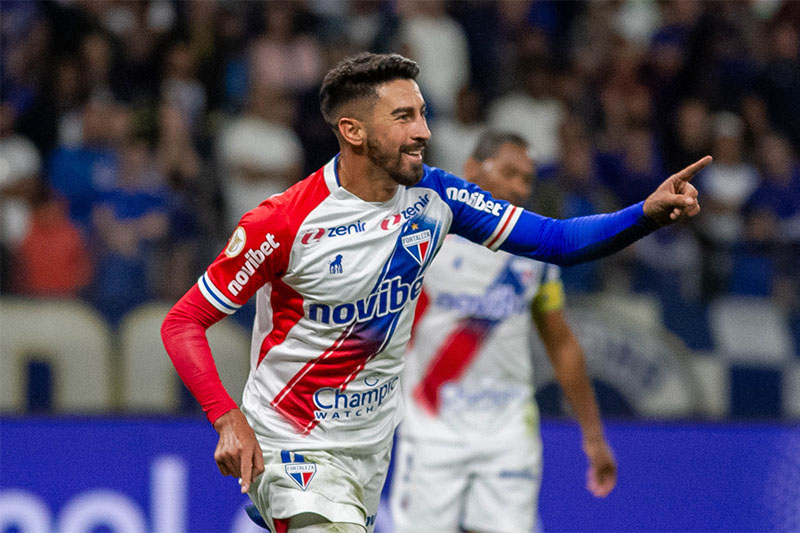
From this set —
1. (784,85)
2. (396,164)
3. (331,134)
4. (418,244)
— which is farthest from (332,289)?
(784,85)

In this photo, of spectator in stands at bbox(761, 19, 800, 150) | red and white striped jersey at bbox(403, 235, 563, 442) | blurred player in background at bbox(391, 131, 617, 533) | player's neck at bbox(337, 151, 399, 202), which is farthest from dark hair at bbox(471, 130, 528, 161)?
spectator in stands at bbox(761, 19, 800, 150)

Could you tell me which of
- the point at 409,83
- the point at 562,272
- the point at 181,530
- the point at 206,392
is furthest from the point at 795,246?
the point at 206,392

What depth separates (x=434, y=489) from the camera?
195 inches

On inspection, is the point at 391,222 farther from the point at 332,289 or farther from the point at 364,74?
the point at 364,74

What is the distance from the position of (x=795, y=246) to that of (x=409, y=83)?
5.08m

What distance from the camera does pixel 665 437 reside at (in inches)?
256

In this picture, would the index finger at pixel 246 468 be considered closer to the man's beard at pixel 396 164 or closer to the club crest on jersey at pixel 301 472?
the club crest on jersey at pixel 301 472

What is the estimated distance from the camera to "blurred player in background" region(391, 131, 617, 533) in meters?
4.91

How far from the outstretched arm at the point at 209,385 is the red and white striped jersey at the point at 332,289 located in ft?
0.24

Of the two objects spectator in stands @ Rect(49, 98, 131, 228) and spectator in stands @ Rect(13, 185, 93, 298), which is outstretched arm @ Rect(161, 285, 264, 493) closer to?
spectator in stands @ Rect(13, 185, 93, 298)

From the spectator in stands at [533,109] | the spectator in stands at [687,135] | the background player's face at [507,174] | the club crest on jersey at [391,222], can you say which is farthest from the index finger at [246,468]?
the spectator in stands at [687,135]

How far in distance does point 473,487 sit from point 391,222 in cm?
176

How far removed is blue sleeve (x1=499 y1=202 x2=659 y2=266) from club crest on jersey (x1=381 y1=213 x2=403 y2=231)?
1.16ft

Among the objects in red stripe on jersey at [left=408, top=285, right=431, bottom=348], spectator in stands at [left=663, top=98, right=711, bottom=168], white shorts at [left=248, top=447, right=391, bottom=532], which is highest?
spectator in stands at [left=663, top=98, right=711, bottom=168]
